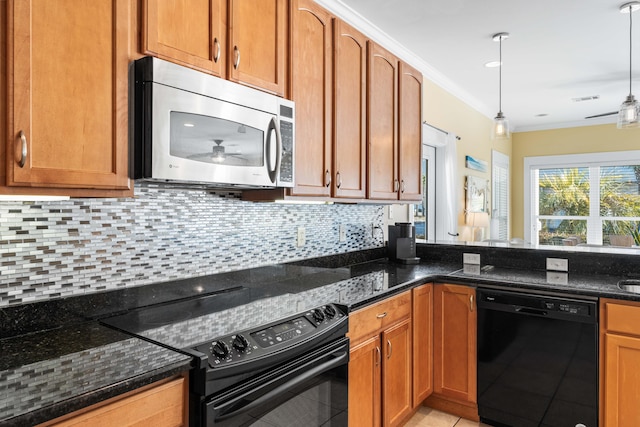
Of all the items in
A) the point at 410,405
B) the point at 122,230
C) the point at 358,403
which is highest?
the point at 122,230

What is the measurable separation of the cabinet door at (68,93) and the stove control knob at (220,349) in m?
0.59

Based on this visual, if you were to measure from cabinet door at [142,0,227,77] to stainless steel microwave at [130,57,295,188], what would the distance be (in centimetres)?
8

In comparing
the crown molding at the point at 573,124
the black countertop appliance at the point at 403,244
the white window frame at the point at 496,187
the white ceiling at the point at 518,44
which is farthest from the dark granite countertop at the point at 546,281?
the crown molding at the point at 573,124

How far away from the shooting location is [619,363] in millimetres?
2133

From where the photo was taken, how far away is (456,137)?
184 inches

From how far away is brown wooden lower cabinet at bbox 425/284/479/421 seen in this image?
8.46 ft

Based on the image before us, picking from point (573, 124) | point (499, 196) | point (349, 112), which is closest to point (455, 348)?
point (349, 112)

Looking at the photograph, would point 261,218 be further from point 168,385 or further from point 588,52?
point 588,52

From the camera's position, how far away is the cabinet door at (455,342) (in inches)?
101

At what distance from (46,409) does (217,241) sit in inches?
47.4

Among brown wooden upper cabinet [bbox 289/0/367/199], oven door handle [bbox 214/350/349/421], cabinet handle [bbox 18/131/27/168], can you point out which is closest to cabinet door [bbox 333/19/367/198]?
brown wooden upper cabinet [bbox 289/0/367/199]

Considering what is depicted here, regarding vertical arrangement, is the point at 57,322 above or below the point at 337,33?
below

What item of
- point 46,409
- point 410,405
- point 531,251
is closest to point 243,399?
point 46,409

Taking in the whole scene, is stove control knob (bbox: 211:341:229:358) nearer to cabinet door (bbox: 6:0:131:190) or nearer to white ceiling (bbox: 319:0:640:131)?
cabinet door (bbox: 6:0:131:190)
